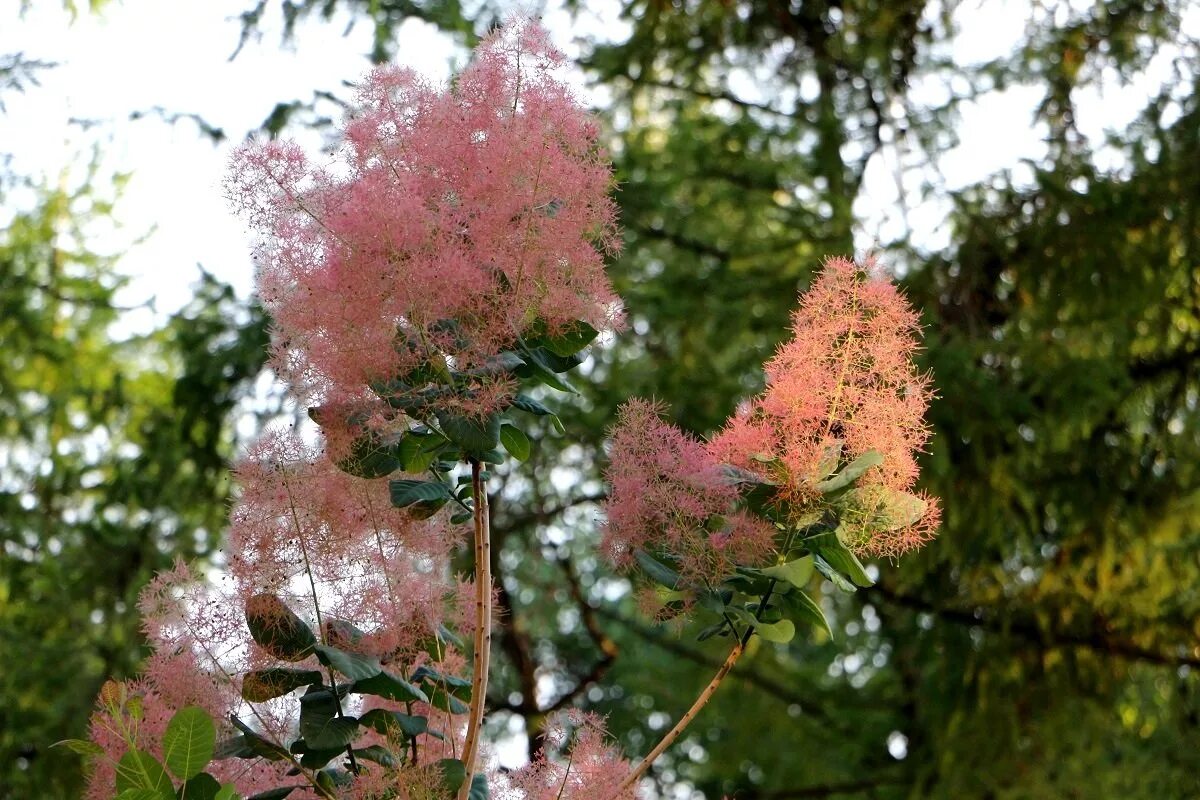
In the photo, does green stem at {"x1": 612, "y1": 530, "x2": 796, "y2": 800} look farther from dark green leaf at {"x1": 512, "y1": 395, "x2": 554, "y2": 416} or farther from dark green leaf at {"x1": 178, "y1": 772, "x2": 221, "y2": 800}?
dark green leaf at {"x1": 178, "y1": 772, "x2": 221, "y2": 800}

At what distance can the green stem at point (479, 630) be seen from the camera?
1.38m

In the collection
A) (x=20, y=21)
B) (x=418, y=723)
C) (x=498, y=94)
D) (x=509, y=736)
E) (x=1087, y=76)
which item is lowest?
(x=509, y=736)

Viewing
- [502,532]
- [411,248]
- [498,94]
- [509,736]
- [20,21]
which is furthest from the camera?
[509,736]

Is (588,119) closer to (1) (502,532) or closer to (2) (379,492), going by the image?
(2) (379,492)

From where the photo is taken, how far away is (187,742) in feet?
4.52

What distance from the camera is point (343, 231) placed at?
138 cm

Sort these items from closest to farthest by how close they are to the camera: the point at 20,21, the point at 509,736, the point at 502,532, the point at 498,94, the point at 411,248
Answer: the point at 411,248 → the point at 498,94 → the point at 20,21 → the point at 502,532 → the point at 509,736

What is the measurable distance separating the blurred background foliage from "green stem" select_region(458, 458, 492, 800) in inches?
134

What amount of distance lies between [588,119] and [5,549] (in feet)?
15.5

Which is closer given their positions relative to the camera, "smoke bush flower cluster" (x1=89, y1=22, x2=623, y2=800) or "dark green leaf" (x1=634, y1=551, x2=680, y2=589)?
"smoke bush flower cluster" (x1=89, y1=22, x2=623, y2=800)

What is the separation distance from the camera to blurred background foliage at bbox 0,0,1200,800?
5258 mm

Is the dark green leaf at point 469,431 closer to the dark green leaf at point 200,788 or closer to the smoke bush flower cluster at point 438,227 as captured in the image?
the smoke bush flower cluster at point 438,227

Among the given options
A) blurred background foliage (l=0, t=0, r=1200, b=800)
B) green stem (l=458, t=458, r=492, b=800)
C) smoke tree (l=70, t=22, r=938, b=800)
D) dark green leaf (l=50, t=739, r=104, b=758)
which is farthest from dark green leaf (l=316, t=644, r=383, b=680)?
blurred background foliage (l=0, t=0, r=1200, b=800)

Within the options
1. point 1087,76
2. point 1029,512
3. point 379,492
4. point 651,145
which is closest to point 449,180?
point 379,492
